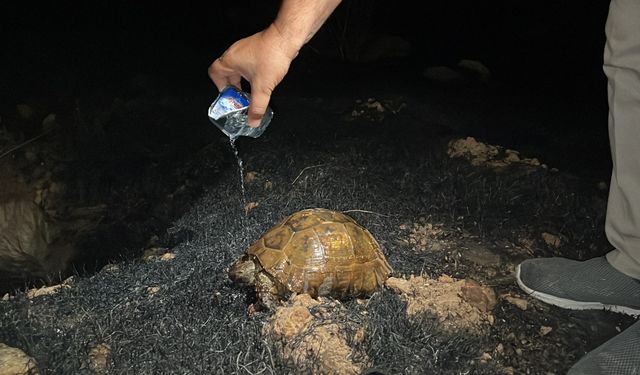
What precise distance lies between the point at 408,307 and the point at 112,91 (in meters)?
3.78

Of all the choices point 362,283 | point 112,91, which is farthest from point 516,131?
point 112,91

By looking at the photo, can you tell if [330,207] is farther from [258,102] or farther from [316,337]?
[258,102]

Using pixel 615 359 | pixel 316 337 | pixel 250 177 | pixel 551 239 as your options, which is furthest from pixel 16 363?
pixel 551 239

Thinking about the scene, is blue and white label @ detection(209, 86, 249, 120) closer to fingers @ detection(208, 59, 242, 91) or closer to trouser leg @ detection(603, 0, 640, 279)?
fingers @ detection(208, 59, 242, 91)

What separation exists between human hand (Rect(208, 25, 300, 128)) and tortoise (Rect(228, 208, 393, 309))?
0.86m

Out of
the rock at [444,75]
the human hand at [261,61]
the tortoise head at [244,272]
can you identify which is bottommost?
the tortoise head at [244,272]

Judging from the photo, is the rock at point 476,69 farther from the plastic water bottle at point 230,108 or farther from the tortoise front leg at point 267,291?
the tortoise front leg at point 267,291

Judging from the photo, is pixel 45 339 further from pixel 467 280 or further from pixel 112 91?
pixel 112 91

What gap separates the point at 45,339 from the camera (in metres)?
2.54

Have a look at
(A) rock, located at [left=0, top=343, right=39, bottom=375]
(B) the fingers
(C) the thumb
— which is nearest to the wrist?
(C) the thumb

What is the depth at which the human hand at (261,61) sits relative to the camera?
2037mm

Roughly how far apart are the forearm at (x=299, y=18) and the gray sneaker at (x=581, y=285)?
5.88 ft

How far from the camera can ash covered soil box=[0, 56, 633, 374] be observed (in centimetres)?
250

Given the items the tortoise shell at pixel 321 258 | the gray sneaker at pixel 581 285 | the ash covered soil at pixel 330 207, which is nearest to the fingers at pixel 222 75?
the tortoise shell at pixel 321 258
